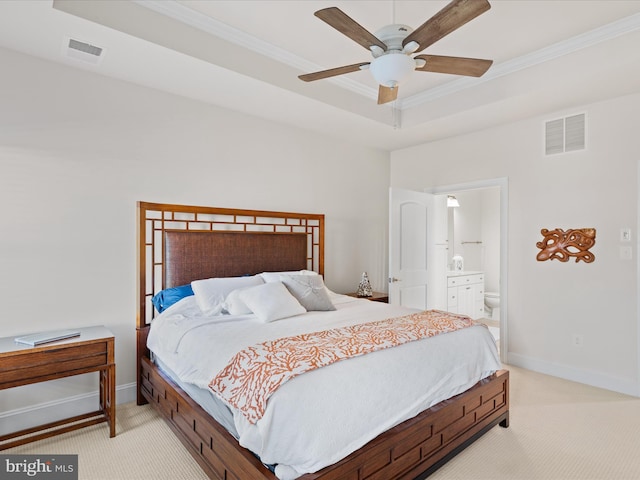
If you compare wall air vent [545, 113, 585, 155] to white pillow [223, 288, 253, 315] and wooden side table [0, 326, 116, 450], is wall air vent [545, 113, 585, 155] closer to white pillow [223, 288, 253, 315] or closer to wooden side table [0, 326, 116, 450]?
white pillow [223, 288, 253, 315]

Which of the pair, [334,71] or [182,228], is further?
[182,228]

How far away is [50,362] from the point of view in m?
2.29

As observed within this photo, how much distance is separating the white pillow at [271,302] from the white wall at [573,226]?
263cm

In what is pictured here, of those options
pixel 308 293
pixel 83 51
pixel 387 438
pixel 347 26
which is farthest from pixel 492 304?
pixel 83 51

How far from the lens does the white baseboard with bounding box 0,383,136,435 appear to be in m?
2.56

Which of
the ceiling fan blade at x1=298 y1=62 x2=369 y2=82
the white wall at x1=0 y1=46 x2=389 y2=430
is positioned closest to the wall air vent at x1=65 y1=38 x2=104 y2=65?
the white wall at x1=0 y1=46 x2=389 y2=430

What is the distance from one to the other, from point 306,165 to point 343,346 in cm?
288

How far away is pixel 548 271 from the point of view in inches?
149

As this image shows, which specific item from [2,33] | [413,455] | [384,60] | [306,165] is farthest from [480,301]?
[2,33]

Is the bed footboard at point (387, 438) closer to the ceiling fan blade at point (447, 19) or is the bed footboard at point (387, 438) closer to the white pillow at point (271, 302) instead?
the white pillow at point (271, 302)

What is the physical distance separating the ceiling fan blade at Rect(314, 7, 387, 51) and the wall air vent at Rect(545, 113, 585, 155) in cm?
265

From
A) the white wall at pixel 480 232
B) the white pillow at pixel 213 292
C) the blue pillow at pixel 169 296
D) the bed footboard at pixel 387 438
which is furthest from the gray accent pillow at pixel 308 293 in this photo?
the white wall at pixel 480 232

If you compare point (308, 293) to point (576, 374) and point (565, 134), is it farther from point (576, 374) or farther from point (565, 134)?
point (565, 134)

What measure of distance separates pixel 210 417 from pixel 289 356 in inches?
25.1
